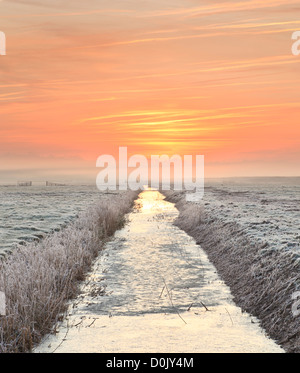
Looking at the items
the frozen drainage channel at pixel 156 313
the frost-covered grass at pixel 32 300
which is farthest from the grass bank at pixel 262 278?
the frost-covered grass at pixel 32 300

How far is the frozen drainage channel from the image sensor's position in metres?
8.48

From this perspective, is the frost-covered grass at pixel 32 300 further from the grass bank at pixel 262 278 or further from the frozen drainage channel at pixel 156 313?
the grass bank at pixel 262 278

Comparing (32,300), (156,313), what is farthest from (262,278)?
(32,300)

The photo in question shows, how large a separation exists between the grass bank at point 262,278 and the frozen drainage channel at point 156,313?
0.30 metres

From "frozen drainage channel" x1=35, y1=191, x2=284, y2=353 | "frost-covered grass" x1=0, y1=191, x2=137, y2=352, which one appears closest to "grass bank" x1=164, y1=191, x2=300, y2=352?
"frozen drainage channel" x1=35, y1=191, x2=284, y2=353

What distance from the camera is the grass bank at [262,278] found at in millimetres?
9014

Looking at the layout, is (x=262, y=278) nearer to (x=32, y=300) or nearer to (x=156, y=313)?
(x=156, y=313)

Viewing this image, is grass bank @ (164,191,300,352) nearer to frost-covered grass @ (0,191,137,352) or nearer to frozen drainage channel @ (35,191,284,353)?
frozen drainage channel @ (35,191,284,353)

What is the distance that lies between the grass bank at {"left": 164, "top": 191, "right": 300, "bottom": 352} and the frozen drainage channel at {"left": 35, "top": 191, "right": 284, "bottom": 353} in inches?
12.0

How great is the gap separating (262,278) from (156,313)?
3.28m

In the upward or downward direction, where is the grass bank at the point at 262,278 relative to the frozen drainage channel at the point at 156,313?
upward
